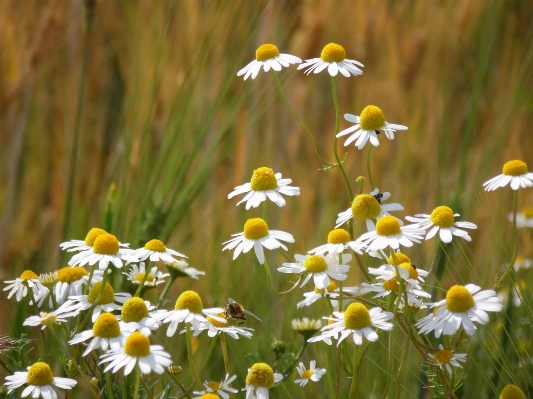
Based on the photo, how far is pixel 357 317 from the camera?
0.61 meters

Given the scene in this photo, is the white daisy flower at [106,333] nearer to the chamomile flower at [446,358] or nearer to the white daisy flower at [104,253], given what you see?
the white daisy flower at [104,253]

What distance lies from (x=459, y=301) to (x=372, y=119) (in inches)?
8.7

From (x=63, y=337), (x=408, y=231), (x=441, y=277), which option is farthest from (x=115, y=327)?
(x=441, y=277)

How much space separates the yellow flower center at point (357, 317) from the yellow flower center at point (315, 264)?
0.23 feet

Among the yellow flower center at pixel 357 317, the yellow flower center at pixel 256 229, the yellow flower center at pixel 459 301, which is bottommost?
the yellow flower center at pixel 357 317

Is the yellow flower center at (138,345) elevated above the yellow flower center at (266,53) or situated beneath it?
situated beneath

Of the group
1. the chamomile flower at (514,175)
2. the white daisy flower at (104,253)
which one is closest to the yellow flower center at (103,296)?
the white daisy flower at (104,253)

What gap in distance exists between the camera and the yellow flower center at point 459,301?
22.6 inches

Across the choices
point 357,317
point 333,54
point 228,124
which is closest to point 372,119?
point 333,54

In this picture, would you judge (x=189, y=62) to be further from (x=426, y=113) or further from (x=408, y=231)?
(x=426, y=113)

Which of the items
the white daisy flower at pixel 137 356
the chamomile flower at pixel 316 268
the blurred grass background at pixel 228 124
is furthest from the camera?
the blurred grass background at pixel 228 124

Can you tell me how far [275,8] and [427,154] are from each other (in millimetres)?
501

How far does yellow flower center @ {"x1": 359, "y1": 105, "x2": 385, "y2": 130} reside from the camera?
713 mm

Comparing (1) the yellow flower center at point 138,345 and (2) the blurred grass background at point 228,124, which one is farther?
(2) the blurred grass background at point 228,124
